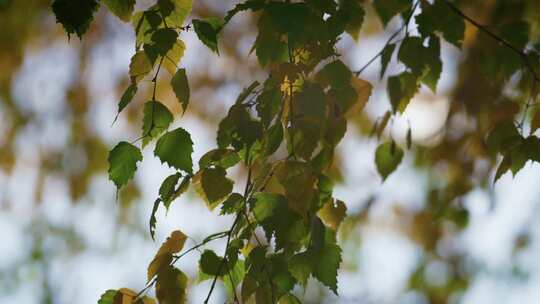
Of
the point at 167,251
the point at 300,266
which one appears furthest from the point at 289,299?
the point at 167,251

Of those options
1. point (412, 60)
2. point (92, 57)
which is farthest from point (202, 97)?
point (412, 60)

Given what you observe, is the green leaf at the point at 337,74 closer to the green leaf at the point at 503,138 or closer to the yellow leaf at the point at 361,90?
the yellow leaf at the point at 361,90

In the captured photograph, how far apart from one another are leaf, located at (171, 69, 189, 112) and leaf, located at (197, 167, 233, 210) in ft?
0.30

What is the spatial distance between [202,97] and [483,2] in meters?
1.24

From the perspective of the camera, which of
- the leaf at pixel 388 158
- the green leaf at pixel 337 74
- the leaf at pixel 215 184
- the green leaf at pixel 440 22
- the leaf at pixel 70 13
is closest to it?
the leaf at pixel 70 13

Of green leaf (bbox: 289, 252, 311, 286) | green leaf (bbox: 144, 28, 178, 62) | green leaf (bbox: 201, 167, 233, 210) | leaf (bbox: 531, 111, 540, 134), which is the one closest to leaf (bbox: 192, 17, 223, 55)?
green leaf (bbox: 144, 28, 178, 62)

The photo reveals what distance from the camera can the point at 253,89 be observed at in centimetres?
95

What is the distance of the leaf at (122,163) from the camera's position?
0.89 m

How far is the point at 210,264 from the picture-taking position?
0.94 m

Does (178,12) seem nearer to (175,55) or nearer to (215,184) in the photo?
(175,55)

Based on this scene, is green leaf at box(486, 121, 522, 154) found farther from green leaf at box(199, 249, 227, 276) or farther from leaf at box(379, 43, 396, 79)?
green leaf at box(199, 249, 227, 276)

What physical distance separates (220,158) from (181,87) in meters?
0.10

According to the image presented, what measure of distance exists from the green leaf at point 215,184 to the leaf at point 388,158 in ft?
1.52

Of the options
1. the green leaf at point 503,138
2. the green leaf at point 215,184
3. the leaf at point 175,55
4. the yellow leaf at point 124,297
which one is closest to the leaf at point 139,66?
the leaf at point 175,55
